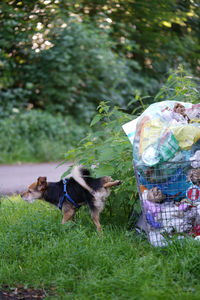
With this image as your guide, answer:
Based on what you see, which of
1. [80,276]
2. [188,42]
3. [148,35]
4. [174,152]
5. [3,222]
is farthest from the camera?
[188,42]

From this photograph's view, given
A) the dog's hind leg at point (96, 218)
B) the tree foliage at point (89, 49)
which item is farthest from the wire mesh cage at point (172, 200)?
the tree foliage at point (89, 49)

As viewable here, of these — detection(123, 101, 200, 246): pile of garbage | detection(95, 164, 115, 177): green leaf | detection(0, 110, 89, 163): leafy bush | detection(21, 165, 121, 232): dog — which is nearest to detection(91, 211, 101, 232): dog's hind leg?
detection(21, 165, 121, 232): dog

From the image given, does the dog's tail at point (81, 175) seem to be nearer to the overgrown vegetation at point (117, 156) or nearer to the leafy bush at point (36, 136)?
the overgrown vegetation at point (117, 156)

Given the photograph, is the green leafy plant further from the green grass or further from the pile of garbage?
the pile of garbage

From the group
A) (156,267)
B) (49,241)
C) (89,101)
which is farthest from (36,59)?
(156,267)

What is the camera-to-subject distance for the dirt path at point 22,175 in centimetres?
670

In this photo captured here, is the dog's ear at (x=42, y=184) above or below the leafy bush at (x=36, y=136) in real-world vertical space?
above

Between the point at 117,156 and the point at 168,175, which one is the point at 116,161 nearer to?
the point at 117,156

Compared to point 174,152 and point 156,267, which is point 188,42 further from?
point 156,267

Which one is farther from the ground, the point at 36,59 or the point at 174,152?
the point at 174,152

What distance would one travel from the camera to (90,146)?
4.18 metres

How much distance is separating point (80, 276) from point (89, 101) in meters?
9.52

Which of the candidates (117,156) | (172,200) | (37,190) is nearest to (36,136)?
(37,190)

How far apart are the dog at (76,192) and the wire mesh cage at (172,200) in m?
0.45
